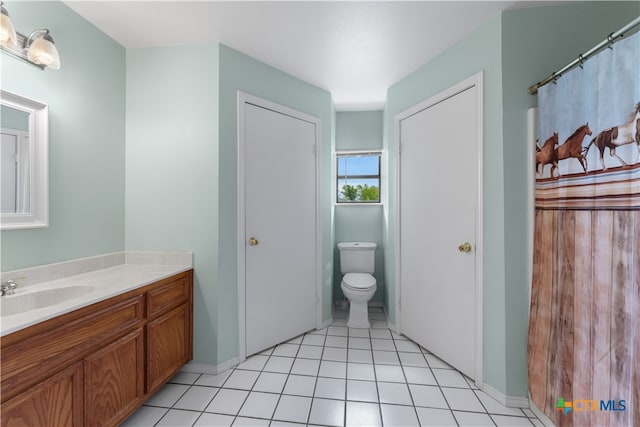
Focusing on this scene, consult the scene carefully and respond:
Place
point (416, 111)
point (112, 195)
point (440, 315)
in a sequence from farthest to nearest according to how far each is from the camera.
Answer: point (416, 111), point (440, 315), point (112, 195)

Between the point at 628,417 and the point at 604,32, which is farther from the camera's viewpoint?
the point at 604,32

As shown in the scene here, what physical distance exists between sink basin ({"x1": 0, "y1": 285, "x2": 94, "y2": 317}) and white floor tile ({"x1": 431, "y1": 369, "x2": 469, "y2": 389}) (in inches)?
85.0

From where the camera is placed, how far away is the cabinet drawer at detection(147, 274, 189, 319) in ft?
4.93

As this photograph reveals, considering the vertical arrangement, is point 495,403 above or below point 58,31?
below

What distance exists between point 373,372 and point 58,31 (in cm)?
287

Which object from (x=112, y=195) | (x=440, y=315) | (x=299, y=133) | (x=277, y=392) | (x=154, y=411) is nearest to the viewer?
(x=154, y=411)

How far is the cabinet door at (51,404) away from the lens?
2.92 ft

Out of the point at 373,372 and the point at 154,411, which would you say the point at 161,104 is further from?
the point at 373,372

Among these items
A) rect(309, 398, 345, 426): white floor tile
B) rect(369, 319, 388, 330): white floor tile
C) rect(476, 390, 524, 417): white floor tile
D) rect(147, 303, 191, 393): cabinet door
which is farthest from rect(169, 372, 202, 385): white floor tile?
rect(476, 390, 524, 417): white floor tile

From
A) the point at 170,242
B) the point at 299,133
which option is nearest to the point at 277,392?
the point at 170,242

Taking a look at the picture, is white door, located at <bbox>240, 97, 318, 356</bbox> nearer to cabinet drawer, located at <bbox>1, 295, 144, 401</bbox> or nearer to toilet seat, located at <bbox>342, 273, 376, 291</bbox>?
toilet seat, located at <bbox>342, 273, 376, 291</bbox>

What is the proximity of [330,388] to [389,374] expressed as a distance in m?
0.44

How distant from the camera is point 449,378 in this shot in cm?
181

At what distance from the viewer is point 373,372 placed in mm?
1878
